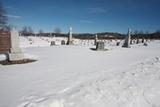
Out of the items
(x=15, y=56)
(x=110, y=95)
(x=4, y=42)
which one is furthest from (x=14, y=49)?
(x=110, y=95)

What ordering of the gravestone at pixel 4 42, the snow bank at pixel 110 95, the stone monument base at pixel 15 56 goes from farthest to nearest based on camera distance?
the gravestone at pixel 4 42
the stone monument base at pixel 15 56
the snow bank at pixel 110 95

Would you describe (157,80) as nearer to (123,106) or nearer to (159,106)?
(159,106)

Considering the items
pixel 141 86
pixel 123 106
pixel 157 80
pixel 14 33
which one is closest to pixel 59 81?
pixel 123 106

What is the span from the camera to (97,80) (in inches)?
225

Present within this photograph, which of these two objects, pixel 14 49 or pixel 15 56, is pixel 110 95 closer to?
pixel 15 56

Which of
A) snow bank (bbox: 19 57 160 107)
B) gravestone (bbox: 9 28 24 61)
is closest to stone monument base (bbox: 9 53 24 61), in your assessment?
gravestone (bbox: 9 28 24 61)

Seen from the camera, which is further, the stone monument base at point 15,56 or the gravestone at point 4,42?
the gravestone at point 4,42

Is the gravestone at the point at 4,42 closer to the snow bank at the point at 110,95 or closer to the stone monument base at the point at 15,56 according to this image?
the stone monument base at the point at 15,56

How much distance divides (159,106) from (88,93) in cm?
204

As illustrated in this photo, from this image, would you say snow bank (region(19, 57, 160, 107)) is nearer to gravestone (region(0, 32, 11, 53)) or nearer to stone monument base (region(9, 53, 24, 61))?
stone monument base (region(9, 53, 24, 61))

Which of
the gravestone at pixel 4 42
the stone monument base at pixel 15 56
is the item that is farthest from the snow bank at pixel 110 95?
the gravestone at pixel 4 42

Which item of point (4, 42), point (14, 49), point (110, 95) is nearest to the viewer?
point (110, 95)

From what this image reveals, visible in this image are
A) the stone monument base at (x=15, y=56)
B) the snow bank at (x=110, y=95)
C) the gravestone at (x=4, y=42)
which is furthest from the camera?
the gravestone at (x=4, y=42)

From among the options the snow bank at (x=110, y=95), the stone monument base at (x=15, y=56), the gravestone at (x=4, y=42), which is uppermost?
the gravestone at (x=4, y=42)
